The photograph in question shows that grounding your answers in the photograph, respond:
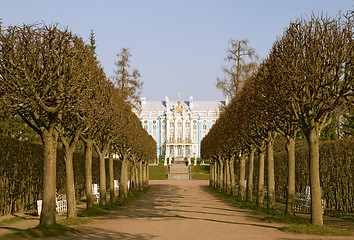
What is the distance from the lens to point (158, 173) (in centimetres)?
8712

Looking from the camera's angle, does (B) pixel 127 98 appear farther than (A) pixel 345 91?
Yes

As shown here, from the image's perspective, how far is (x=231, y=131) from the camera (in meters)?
29.9

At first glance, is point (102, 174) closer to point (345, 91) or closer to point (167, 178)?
point (345, 91)

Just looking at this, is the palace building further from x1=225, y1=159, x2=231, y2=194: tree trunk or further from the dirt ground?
the dirt ground

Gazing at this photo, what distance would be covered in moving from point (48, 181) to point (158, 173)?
239ft

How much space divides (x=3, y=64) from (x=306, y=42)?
33.4 ft

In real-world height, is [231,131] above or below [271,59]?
below

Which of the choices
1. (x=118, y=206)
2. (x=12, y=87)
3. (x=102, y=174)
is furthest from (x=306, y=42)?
(x=118, y=206)

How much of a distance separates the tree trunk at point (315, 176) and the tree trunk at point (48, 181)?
8320mm

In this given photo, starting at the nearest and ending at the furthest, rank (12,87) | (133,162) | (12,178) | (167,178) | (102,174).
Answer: (12,87)
(12,178)
(102,174)
(133,162)
(167,178)

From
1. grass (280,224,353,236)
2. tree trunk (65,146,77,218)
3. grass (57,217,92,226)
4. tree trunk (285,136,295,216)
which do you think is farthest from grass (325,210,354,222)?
tree trunk (65,146,77,218)

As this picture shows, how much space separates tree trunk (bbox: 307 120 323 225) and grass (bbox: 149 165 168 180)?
63933 millimetres

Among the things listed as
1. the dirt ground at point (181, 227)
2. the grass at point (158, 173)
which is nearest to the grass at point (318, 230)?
the dirt ground at point (181, 227)

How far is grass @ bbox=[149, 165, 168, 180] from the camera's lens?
3145 inches
